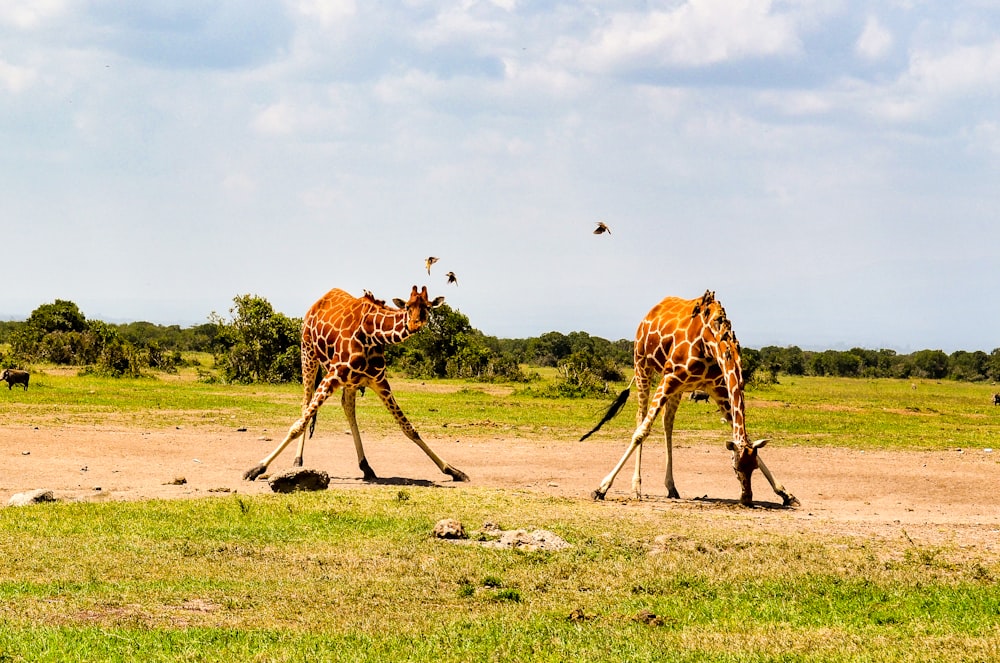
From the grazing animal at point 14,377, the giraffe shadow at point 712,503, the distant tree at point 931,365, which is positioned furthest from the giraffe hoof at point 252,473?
the distant tree at point 931,365

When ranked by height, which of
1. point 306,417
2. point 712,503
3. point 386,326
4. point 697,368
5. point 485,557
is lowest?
point 485,557

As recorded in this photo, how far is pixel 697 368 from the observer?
15477 millimetres

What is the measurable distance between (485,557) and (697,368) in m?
5.63

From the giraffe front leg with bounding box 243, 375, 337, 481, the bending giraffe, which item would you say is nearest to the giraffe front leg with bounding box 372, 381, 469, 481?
the giraffe front leg with bounding box 243, 375, 337, 481

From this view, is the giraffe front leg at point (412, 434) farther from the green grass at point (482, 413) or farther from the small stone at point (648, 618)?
the small stone at point (648, 618)

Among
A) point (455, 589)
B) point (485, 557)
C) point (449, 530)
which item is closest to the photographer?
point (455, 589)

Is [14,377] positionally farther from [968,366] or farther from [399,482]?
[968,366]

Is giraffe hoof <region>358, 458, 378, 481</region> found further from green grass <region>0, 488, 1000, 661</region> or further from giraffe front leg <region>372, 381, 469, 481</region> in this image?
green grass <region>0, 488, 1000, 661</region>

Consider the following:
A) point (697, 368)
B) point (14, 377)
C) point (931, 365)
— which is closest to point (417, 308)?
point (697, 368)

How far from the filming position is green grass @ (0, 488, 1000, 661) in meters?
8.02

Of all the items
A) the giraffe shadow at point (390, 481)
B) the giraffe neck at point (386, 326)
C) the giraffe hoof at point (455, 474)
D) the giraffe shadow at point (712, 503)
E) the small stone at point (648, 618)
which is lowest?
the small stone at point (648, 618)

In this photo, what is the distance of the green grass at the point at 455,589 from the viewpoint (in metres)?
8.02

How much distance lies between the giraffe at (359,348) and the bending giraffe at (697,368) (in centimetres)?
328

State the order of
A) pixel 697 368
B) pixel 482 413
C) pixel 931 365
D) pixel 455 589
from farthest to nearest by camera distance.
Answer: pixel 931 365, pixel 482 413, pixel 697 368, pixel 455 589
